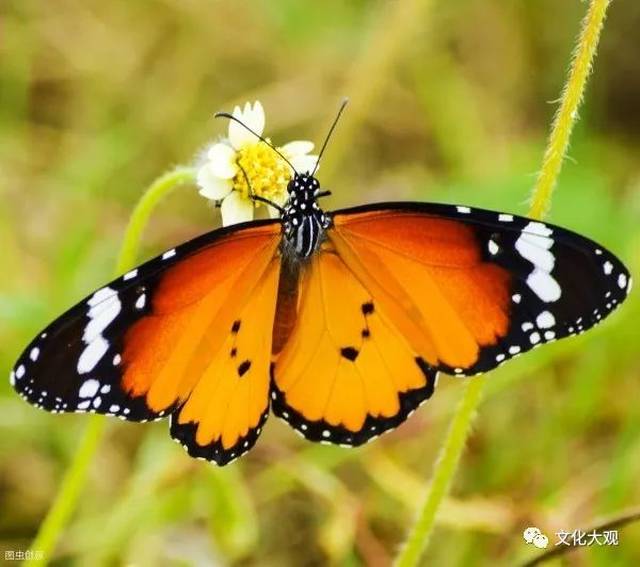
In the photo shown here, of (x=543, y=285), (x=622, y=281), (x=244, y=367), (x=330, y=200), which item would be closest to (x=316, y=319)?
(x=244, y=367)

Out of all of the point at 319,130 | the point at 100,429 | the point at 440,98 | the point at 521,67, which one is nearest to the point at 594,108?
the point at 521,67

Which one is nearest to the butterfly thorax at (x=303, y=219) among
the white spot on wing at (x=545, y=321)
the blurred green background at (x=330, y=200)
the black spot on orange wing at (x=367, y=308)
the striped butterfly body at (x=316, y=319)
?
the striped butterfly body at (x=316, y=319)

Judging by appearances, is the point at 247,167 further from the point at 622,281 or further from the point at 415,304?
the point at 622,281

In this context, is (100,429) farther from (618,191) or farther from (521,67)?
(521,67)

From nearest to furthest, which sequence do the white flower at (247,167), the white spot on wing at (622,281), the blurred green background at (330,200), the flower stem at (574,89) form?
the flower stem at (574,89)
the white spot on wing at (622,281)
the white flower at (247,167)
the blurred green background at (330,200)

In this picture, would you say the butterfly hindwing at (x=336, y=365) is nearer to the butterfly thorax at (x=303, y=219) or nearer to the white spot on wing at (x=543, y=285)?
the butterfly thorax at (x=303, y=219)
